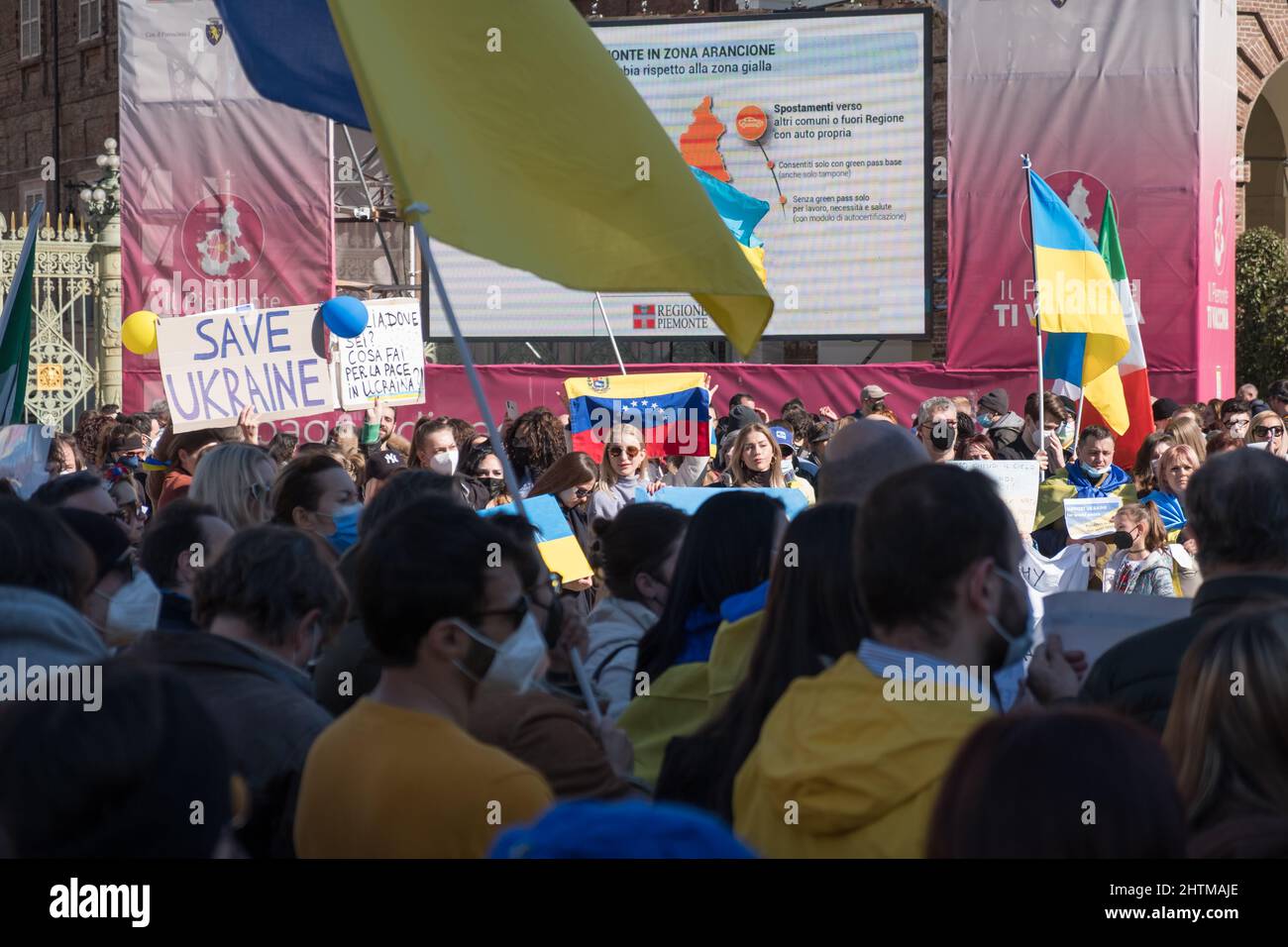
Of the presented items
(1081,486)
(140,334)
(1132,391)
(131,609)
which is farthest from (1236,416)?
(140,334)

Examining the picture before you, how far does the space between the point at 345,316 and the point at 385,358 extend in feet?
5.20

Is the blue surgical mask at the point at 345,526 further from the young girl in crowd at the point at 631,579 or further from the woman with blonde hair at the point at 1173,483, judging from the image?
the woman with blonde hair at the point at 1173,483

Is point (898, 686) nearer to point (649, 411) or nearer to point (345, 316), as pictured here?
point (649, 411)

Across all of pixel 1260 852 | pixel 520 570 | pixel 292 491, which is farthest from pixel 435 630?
pixel 292 491

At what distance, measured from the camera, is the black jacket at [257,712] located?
2.98 metres

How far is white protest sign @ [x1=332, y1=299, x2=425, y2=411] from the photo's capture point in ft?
36.7

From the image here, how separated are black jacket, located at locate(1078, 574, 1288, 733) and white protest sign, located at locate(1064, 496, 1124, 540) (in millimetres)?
4250

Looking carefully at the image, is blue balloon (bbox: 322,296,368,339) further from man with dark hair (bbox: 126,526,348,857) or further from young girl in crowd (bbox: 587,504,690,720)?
man with dark hair (bbox: 126,526,348,857)

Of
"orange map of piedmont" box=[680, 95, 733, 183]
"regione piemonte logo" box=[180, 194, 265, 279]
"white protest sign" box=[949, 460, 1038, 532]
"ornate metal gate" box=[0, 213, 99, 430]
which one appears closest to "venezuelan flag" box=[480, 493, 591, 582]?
"white protest sign" box=[949, 460, 1038, 532]

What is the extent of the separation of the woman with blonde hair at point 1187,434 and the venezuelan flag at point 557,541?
3071mm

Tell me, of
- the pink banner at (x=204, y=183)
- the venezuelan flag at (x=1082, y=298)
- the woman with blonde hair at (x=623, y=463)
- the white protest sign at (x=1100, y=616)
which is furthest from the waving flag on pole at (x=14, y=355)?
the pink banner at (x=204, y=183)

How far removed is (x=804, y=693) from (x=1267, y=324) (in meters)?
A: 19.9

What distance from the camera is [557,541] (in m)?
6.26
